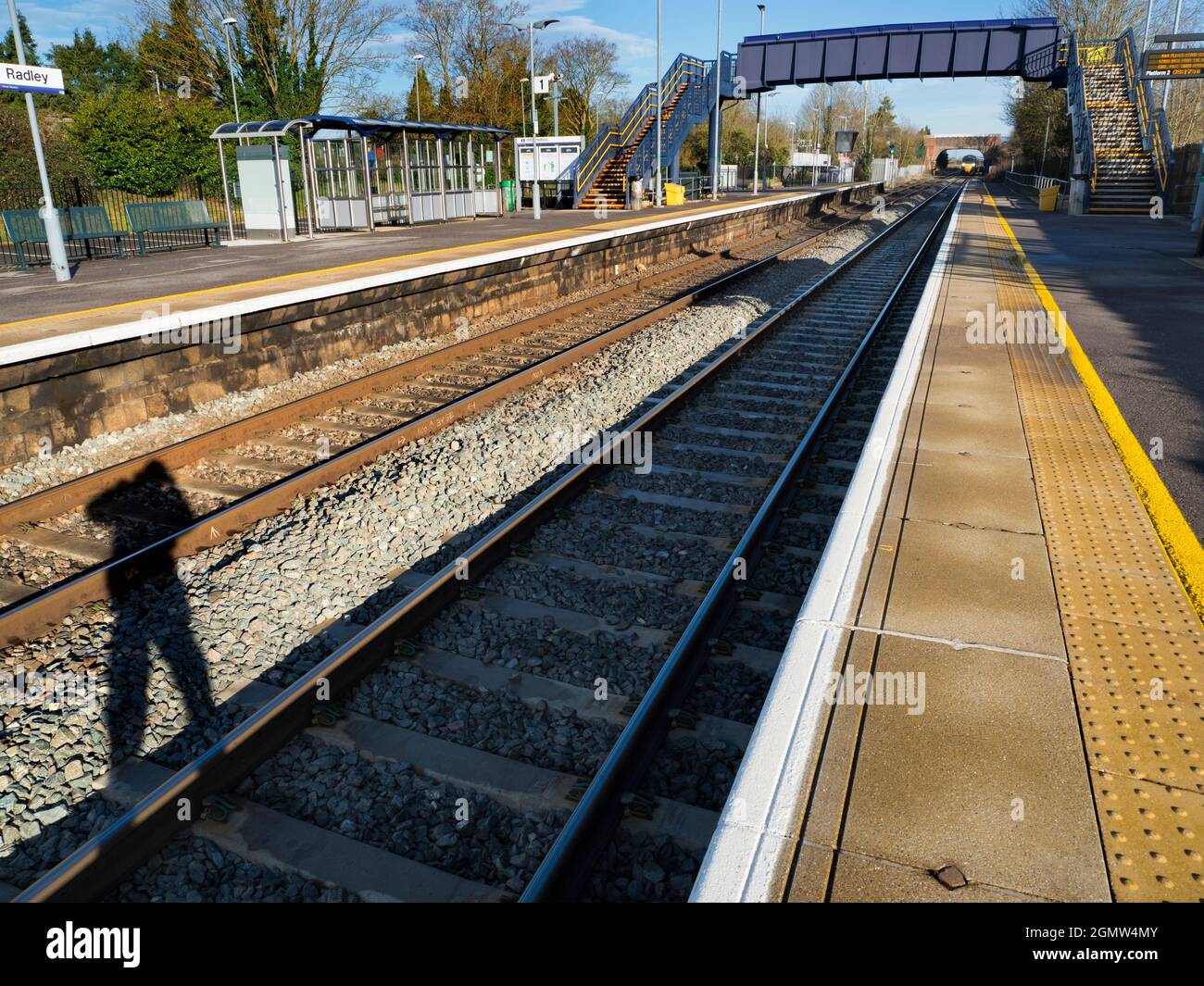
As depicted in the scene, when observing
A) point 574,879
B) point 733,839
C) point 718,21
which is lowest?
point 574,879

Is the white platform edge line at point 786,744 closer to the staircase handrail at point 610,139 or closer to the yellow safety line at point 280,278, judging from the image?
the yellow safety line at point 280,278

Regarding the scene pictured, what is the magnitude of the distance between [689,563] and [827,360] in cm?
639

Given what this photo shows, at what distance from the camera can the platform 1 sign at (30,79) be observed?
1089 cm

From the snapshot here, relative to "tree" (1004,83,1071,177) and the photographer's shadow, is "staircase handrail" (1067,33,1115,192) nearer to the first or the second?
"tree" (1004,83,1071,177)

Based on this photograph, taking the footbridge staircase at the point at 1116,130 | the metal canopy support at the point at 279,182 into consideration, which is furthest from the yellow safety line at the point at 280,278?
the footbridge staircase at the point at 1116,130

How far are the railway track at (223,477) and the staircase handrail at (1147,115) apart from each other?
1246 inches

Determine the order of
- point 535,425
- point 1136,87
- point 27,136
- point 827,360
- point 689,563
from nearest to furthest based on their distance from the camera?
point 689,563 < point 535,425 < point 827,360 < point 27,136 < point 1136,87

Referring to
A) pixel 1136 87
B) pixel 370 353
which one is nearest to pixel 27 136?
pixel 370 353

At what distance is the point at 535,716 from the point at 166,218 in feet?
52.8

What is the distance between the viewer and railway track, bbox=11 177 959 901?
3139 millimetres

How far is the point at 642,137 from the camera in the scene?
33500 millimetres

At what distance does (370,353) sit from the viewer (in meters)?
11.3
